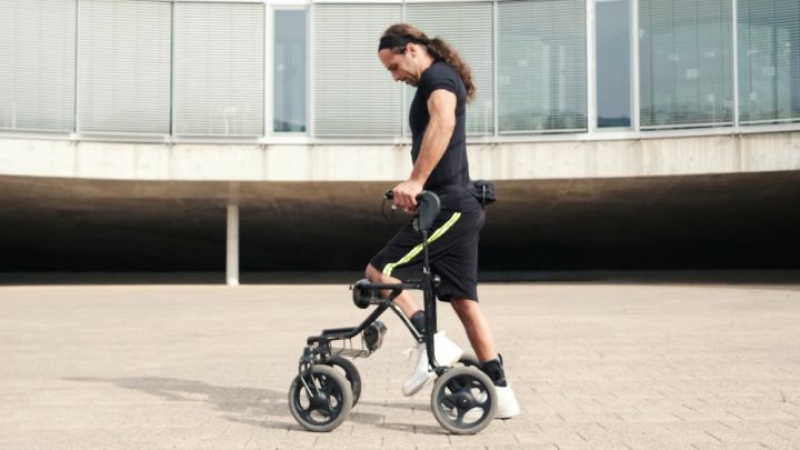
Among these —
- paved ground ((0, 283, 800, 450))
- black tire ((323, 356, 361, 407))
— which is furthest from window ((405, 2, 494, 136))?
black tire ((323, 356, 361, 407))

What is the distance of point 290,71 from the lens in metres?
23.7

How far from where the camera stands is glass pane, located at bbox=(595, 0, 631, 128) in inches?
884

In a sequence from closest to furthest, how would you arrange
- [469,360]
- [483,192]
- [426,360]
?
[426,360] < [483,192] < [469,360]

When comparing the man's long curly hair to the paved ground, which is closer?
the paved ground

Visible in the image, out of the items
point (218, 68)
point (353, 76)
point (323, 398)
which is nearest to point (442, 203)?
point (323, 398)

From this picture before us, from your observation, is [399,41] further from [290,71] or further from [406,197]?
[290,71]

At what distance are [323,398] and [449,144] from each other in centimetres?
131

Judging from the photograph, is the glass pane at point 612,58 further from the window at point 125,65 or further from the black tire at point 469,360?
the black tire at point 469,360

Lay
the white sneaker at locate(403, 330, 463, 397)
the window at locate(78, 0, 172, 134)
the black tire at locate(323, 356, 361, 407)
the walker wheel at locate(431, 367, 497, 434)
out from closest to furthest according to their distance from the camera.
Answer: the walker wheel at locate(431, 367, 497, 434) → the white sneaker at locate(403, 330, 463, 397) → the black tire at locate(323, 356, 361, 407) → the window at locate(78, 0, 172, 134)

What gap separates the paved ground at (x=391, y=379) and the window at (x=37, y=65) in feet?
29.3

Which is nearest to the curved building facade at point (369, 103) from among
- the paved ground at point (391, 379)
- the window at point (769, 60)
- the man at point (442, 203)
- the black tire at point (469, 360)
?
the window at point (769, 60)

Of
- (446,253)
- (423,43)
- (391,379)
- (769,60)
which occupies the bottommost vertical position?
(391,379)

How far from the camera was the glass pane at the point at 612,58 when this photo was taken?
884 inches

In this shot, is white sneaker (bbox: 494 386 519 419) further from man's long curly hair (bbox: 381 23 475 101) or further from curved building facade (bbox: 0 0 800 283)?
curved building facade (bbox: 0 0 800 283)
